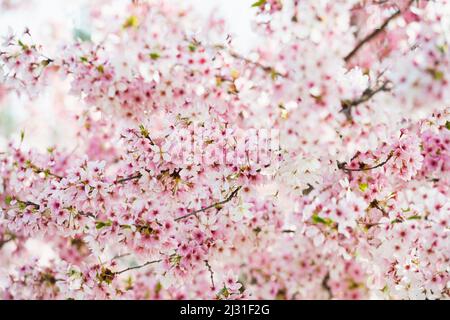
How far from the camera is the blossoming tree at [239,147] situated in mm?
2875

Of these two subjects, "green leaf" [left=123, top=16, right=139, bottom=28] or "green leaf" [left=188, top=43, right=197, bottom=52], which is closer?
"green leaf" [left=123, top=16, right=139, bottom=28]

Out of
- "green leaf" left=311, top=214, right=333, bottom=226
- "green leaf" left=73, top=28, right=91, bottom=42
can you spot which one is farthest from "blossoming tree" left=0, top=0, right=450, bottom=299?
"green leaf" left=73, top=28, right=91, bottom=42

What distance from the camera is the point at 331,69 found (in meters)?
2.74

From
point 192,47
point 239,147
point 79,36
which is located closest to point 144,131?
point 239,147

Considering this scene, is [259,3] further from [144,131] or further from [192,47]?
[144,131]

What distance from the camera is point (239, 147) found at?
3.56 m

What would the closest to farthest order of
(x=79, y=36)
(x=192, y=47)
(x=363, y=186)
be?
(x=192, y=47)
(x=363, y=186)
(x=79, y=36)

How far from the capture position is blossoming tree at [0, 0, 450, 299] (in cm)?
288

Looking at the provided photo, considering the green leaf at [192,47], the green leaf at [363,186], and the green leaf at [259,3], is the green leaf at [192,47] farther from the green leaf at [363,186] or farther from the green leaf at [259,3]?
the green leaf at [363,186]

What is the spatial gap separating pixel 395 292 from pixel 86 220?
2406mm

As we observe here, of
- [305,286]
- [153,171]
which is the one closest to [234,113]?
[153,171]

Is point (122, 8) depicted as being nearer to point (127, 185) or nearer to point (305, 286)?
point (127, 185)

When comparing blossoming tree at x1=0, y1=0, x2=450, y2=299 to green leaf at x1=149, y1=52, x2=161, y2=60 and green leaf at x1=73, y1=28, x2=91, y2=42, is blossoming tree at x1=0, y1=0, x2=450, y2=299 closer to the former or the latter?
green leaf at x1=149, y1=52, x2=161, y2=60

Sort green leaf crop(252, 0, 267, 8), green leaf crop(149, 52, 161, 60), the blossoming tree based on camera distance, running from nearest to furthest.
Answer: the blossoming tree < green leaf crop(149, 52, 161, 60) < green leaf crop(252, 0, 267, 8)
